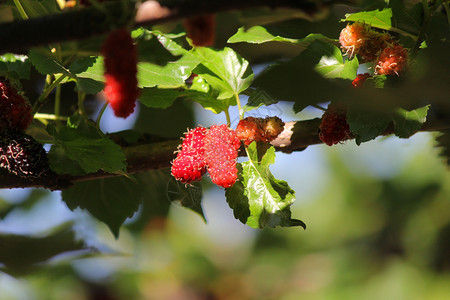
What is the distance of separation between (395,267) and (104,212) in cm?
68

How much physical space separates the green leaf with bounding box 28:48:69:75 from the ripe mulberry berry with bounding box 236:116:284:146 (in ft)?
0.76

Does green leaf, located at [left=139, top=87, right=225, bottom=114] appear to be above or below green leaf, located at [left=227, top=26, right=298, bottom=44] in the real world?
below

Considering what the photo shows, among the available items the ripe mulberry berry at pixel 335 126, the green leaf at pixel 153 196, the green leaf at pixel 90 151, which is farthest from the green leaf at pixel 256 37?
the green leaf at pixel 153 196

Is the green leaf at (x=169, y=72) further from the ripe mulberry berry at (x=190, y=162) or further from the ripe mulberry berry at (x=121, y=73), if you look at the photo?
the ripe mulberry berry at (x=121, y=73)

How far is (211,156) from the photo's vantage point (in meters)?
0.70

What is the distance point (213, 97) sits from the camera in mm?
803

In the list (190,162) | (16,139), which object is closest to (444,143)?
(190,162)

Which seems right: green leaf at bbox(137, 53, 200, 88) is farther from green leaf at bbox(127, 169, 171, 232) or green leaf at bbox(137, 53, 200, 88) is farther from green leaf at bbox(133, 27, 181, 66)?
green leaf at bbox(127, 169, 171, 232)

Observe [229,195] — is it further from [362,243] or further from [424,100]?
[362,243]

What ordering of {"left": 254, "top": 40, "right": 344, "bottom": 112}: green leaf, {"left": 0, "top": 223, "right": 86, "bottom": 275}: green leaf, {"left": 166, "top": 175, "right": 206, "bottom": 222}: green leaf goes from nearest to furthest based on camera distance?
{"left": 254, "top": 40, "right": 344, "bottom": 112}: green leaf → {"left": 166, "top": 175, "right": 206, "bottom": 222}: green leaf → {"left": 0, "top": 223, "right": 86, "bottom": 275}: green leaf

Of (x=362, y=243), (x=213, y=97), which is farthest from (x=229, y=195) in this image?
(x=362, y=243)

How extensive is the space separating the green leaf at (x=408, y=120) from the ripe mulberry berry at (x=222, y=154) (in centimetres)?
20

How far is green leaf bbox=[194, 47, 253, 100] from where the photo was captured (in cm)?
77

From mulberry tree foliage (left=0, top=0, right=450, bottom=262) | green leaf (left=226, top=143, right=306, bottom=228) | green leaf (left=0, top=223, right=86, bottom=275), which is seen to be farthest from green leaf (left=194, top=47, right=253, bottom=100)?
green leaf (left=0, top=223, right=86, bottom=275)
